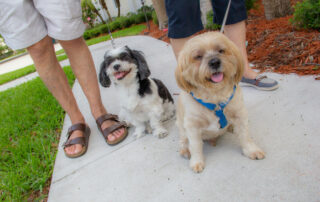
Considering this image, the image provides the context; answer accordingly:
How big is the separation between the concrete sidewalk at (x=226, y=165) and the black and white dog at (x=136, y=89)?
0.66ft

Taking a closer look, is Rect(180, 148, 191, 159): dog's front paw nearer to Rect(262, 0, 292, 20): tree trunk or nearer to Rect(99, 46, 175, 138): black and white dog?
Rect(99, 46, 175, 138): black and white dog

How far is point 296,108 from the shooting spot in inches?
86.4

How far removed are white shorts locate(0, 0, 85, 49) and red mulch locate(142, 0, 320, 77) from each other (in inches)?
108

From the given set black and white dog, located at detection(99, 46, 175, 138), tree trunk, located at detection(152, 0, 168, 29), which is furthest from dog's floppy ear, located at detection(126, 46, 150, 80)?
tree trunk, located at detection(152, 0, 168, 29)

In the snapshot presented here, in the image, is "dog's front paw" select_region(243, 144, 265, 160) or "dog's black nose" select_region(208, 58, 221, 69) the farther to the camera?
"dog's front paw" select_region(243, 144, 265, 160)

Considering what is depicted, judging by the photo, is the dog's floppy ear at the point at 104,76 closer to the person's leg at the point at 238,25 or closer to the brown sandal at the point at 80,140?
the brown sandal at the point at 80,140

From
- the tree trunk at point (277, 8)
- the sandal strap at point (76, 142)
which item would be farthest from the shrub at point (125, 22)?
the sandal strap at point (76, 142)

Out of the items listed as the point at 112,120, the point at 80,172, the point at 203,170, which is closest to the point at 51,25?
the point at 112,120

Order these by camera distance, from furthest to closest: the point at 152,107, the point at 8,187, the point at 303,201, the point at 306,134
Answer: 1. the point at 152,107
2. the point at 8,187
3. the point at 306,134
4. the point at 303,201

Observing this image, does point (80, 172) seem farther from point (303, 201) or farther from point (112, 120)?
point (303, 201)

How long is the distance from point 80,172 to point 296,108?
2.39m

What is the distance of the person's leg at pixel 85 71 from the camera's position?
101 inches

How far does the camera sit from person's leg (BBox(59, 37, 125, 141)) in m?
2.56

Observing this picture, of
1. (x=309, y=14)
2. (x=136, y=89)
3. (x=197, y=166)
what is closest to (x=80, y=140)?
(x=136, y=89)
